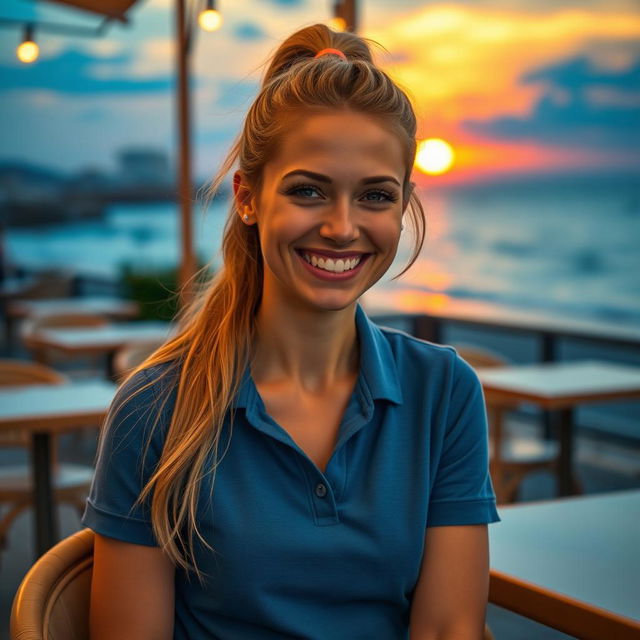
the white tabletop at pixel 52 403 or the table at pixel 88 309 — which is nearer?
the white tabletop at pixel 52 403

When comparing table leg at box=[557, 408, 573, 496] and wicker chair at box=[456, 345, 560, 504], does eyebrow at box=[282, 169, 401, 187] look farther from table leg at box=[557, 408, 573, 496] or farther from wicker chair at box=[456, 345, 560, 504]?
table leg at box=[557, 408, 573, 496]

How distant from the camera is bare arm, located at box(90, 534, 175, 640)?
1.35 m

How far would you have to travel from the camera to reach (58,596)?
1.43 meters

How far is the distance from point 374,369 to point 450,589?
33cm

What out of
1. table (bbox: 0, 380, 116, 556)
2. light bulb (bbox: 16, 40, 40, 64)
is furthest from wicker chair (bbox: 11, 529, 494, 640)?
light bulb (bbox: 16, 40, 40, 64)

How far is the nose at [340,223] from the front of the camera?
4.52ft

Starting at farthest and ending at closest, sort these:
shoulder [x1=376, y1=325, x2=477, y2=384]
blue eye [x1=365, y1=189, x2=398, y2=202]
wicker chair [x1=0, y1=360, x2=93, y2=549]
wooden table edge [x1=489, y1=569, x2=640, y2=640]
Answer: wicker chair [x1=0, y1=360, x2=93, y2=549] < shoulder [x1=376, y1=325, x2=477, y2=384] < blue eye [x1=365, y1=189, x2=398, y2=202] < wooden table edge [x1=489, y1=569, x2=640, y2=640]

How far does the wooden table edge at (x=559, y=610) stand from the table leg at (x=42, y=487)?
6.44 feet

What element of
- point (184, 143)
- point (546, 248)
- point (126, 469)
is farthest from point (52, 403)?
point (546, 248)

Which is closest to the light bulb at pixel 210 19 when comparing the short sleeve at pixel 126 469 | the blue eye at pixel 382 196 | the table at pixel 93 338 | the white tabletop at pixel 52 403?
the white tabletop at pixel 52 403

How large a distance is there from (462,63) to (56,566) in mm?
27239

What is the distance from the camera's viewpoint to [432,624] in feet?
4.69

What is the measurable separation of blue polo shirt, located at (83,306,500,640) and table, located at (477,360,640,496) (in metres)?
2.35

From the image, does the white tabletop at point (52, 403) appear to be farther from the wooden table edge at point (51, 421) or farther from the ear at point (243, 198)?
the ear at point (243, 198)
